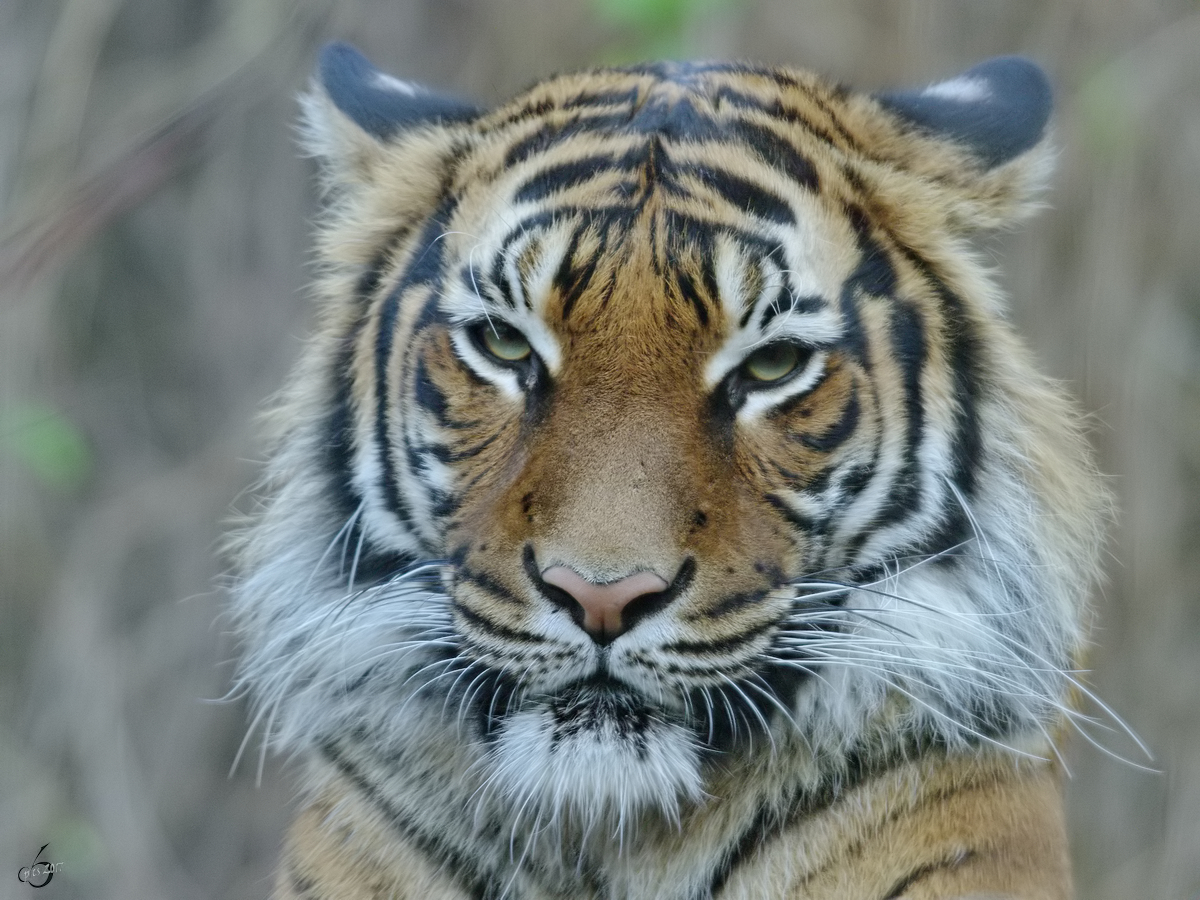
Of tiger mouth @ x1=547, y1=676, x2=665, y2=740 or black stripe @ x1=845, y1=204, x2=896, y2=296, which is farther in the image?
black stripe @ x1=845, y1=204, x2=896, y2=296

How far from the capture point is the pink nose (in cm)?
136

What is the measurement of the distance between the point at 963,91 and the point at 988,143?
137mm

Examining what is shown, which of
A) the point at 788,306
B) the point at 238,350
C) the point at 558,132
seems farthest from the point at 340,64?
the point at 238,350

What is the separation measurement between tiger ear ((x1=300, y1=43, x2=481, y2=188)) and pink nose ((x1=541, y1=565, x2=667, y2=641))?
83 centimetres

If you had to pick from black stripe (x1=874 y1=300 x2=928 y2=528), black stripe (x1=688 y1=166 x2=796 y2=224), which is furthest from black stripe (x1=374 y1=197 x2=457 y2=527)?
black stripe (x1=874 y1=300 x2=928 y2=528)

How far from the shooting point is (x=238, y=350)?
400 cm

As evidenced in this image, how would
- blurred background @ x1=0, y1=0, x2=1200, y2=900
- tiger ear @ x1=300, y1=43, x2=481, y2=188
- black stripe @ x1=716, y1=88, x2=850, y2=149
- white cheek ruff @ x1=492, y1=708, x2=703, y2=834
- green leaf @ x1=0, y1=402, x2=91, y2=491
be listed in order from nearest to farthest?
1. white cheek ruff @ x1=492, y1=708, x2=703, y2=834
2. black stripe @ x1=716, y1=88, x2=850, y2=149
3. tiger ear @ x1=300, y1=43, x2=481, y2=188
4. green leaf @ x1=0, y1=402, x2=91, y2=491
5. blurred background @ x1=0, y1=0, x2=1200, y2=900

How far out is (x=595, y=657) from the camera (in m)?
1.41

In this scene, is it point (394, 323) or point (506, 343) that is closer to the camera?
point (506, 343)

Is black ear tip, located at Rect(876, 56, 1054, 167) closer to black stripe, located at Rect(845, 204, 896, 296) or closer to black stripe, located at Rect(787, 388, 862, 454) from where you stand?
black stripe, located at Rect(845, 204, 896, 296)

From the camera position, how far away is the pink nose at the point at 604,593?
4.46 feet

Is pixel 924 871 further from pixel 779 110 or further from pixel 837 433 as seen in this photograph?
pixel 779 110

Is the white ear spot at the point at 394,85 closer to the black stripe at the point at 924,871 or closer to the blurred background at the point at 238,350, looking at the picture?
the blurred background at the point at 238,350

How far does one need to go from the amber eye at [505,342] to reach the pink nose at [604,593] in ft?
1.07
